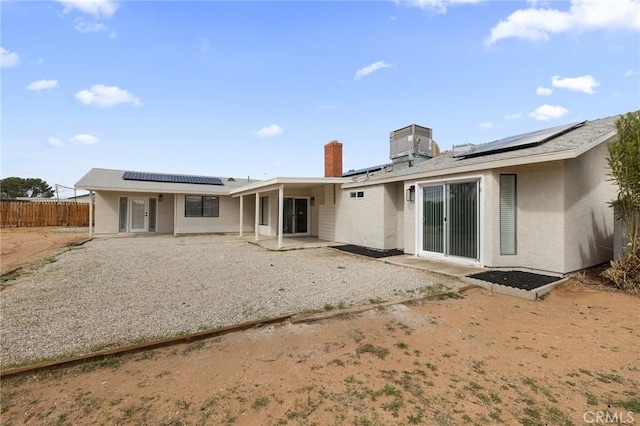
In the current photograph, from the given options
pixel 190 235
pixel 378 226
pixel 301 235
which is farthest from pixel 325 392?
pixel 190 235

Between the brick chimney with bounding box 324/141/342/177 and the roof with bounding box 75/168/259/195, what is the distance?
7.80 metres

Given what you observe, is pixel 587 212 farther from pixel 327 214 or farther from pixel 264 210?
pixel 264 210

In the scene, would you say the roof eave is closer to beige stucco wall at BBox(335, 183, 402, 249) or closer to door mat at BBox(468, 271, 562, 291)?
beige stucco wall at BBox(335, 183, 402, 249)

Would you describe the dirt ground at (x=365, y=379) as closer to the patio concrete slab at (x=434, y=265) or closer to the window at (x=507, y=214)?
the patio concrete slab at (x=434, y=265)

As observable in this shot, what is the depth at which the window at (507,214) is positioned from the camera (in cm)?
735

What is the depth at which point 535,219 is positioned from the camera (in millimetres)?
6988

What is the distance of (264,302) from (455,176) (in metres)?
6.21

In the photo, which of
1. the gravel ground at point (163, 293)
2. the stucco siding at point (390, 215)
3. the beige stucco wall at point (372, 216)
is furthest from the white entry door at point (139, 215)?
the stucco siding at point (390, 215)

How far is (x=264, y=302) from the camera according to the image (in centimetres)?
517

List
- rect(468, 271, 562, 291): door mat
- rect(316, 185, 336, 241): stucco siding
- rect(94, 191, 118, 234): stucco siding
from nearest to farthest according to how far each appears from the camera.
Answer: rect(468, 271, 562, 291): door mat → rect(316, 185, 336, 241): stucco siding → rect(94, 191, 118, 234): stucco siding

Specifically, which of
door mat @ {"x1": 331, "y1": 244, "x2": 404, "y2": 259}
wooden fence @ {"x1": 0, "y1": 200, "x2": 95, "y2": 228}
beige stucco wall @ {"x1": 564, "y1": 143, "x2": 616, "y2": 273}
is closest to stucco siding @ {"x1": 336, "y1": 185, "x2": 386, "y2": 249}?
door mat @ {"x1": 331, "y1": 244, "x2": 404, "y2": 259}

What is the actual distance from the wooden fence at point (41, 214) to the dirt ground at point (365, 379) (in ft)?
83.0

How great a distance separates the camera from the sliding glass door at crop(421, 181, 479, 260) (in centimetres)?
772

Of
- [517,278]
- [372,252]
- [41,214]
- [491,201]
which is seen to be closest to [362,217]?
[372,252]
